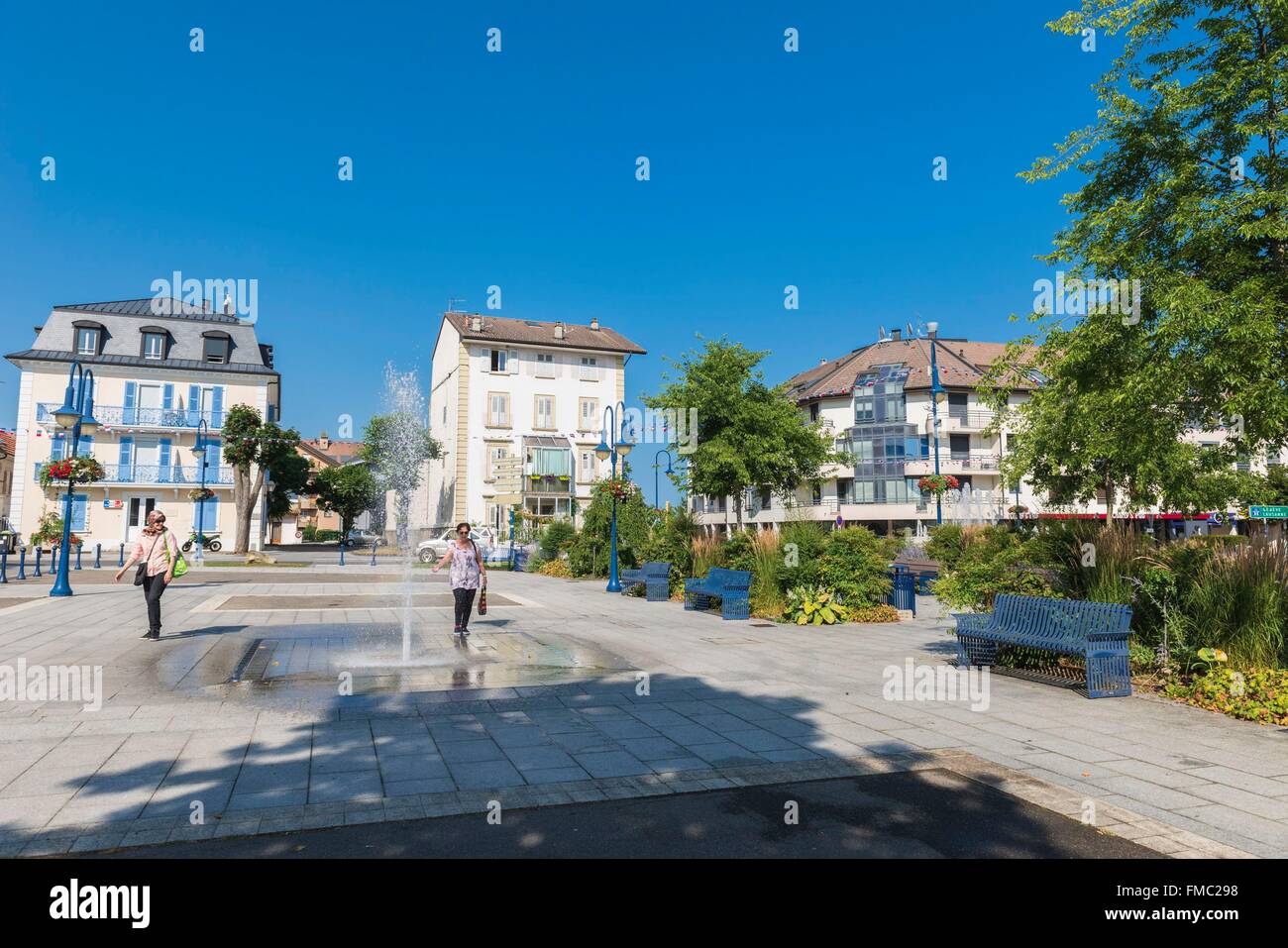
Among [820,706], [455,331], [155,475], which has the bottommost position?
[820,706]

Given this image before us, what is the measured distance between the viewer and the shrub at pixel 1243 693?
22.3 feet

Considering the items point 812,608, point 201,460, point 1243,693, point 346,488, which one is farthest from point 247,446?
point 1243,693

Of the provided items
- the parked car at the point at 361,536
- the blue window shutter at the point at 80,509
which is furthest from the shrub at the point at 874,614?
the parked car at the point at 361,536

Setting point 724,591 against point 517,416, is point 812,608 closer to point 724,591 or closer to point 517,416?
point 724,591

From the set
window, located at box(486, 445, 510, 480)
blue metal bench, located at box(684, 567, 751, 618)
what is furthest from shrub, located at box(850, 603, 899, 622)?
window, located at box(486, 445, 510, 480)

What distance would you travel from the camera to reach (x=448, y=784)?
4.98 meters

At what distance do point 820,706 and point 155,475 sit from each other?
4716 centimetres

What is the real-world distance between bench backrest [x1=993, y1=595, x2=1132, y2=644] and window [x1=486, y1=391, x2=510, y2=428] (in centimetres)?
4529

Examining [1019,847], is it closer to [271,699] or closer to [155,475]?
[271,699]

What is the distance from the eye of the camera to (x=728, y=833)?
13.9 feet

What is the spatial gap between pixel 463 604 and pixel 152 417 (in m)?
41.6
